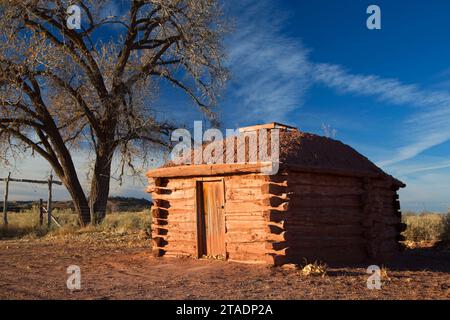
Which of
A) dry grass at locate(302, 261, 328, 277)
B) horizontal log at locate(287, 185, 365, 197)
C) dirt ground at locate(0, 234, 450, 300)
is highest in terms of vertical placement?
horizontal log at locate(287, 185, 365, 197)

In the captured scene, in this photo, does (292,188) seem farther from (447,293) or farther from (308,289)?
→ (447,293)

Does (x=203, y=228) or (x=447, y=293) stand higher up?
(x=203, y=228)

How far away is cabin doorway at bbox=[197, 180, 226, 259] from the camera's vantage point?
36.6 feet

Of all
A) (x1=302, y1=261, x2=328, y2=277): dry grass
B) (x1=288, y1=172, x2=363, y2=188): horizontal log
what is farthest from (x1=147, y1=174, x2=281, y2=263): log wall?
(x1=302, y1=261, x2=328, y2=277): dry grass

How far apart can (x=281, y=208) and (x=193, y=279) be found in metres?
2.30

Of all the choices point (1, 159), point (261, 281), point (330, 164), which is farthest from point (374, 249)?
point (1, 159)

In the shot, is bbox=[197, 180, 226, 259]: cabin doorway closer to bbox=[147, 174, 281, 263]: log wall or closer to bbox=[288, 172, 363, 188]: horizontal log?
bbox=[147, 174, 281, 263]: log wall

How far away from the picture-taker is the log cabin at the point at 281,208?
10.2 metres

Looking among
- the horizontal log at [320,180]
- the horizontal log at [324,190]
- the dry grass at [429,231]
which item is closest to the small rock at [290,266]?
the horizontal log at [324,190]

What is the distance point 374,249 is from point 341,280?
→ 11.3 ft

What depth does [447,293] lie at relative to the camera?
7.73m

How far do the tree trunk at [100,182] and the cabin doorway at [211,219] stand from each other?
838cm

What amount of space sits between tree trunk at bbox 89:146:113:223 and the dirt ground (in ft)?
17.8

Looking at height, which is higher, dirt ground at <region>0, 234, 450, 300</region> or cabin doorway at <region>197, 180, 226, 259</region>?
cabin doorway at <region>197, 180, 226, 259</region>
